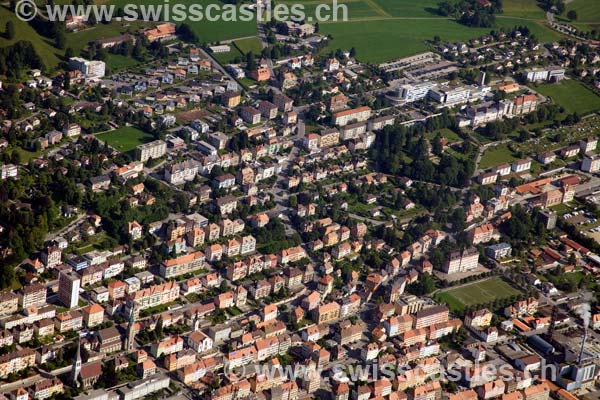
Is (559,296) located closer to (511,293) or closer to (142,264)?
(511,293)

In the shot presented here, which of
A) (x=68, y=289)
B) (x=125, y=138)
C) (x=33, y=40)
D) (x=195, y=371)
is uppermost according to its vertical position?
(x=33, y=40)

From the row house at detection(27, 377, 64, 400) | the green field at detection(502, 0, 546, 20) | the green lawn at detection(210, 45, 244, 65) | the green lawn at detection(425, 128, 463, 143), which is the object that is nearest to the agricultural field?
the green field at detection(502, 0, 546, 20)

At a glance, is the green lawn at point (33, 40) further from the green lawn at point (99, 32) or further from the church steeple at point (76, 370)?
the church steeple at point (76, 370)

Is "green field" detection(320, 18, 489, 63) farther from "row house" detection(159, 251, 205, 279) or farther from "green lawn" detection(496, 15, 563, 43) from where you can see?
"row house" detection(159, 251, 205, 279)

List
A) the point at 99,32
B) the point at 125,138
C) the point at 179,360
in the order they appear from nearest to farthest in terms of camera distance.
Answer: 1. the point at 179,360
2. the point at 125,138
3. the point at 99,32

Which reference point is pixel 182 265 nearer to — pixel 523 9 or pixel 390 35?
pixel 390 35

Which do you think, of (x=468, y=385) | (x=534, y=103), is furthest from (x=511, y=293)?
(x=534, y=103)

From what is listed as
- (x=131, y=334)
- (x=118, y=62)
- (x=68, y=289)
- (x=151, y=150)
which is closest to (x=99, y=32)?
(x=118, y=62)
